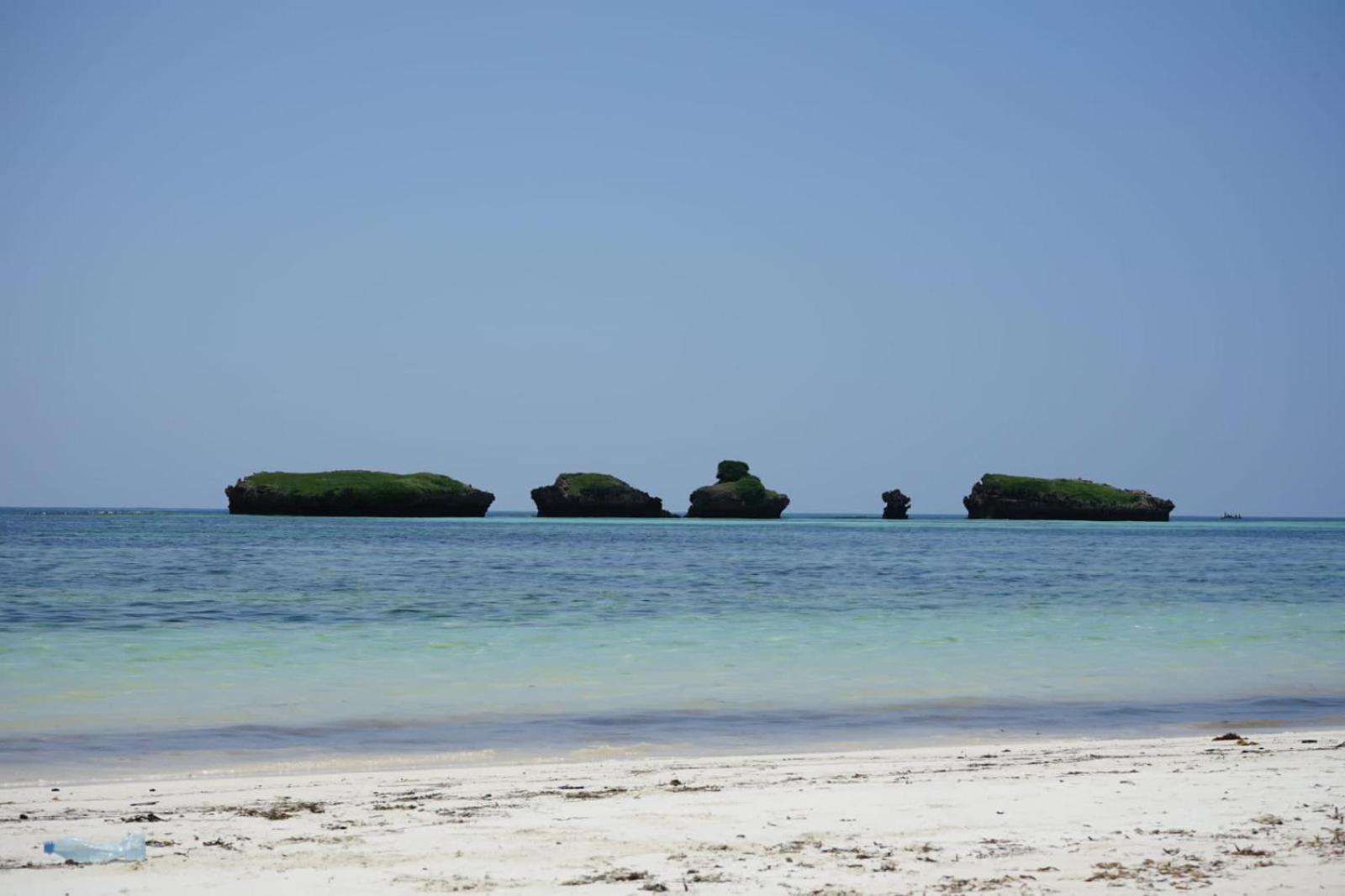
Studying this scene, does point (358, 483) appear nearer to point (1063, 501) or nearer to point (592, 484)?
point (592, 484)

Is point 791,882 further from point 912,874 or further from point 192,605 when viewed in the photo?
point 192,605

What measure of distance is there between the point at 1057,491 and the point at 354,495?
287 ft

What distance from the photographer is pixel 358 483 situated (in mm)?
144375

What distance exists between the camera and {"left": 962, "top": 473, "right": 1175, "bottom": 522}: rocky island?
5989 inches

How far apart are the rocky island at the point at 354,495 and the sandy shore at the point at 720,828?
137 m

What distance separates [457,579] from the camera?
34188 mm

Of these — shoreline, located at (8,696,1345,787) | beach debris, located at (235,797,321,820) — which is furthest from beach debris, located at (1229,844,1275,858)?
beach debris, located at (235,797,321,820)

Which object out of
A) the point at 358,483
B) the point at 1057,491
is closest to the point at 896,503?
→ the point at 1057,491

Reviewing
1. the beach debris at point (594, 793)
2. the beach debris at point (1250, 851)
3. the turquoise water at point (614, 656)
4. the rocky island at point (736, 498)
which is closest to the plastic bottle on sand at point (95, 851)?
the beach debris at point (594, 793)

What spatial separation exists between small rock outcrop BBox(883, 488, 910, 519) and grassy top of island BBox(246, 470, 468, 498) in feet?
179

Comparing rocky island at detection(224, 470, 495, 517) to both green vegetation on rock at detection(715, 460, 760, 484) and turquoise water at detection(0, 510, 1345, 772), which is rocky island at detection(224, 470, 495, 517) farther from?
turquoise water at detection(0, 510, 1345, 772)

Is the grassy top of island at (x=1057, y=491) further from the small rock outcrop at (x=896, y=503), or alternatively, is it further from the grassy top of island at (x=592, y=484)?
the grassy top of island at (x=592, y=484)

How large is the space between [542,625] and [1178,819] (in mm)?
16290

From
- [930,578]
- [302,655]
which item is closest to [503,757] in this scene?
[302,655]
